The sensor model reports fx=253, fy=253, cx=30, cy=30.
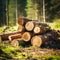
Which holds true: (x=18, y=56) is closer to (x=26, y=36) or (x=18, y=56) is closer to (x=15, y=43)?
(x=15, y=43)

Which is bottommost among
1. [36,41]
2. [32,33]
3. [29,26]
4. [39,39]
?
[36,41]

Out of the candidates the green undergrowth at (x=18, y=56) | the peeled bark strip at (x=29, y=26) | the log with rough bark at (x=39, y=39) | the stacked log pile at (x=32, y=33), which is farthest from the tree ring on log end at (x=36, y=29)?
the green undergrowth at (x=18, y=56)

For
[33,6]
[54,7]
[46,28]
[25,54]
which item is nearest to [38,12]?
[33,6]

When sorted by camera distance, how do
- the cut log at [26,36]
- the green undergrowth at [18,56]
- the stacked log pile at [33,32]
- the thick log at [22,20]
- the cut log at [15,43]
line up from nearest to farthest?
the green undergrowth at [18,56]
the stacked log pile at [33,32]
the cut log at [15,43]
the cut log at [26,36]
the thick log at [22,20]

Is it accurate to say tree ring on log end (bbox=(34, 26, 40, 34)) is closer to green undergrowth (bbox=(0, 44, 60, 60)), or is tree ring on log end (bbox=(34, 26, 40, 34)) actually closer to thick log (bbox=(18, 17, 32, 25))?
thick log (bbox=(18, 17, 32, 25))

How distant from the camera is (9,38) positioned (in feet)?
59.5

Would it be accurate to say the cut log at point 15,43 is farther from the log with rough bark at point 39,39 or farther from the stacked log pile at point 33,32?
the log with rough bark at point 39,39

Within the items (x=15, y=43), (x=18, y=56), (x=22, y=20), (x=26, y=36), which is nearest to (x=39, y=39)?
(x=26, y=36)

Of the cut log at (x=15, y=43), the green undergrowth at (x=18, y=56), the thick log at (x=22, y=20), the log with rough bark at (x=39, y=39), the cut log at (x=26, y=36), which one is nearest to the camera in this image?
the green undergrowth at (x=18, y=56)

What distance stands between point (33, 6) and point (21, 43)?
33973 mm

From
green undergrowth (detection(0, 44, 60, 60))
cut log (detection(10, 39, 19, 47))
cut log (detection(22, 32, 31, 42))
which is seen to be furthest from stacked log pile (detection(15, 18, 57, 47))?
green undergrowth (detection(0, 44, 60, 60))

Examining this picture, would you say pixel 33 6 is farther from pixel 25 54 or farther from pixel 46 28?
pixel 25 54

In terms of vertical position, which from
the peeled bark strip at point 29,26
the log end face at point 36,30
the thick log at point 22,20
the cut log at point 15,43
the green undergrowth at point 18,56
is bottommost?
the cut log at point 15,43

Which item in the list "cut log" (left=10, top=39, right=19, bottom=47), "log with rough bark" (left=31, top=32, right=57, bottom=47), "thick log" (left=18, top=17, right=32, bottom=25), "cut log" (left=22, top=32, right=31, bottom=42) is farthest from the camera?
"thick log" (left=18, top=17, right=32, bottom=25)
